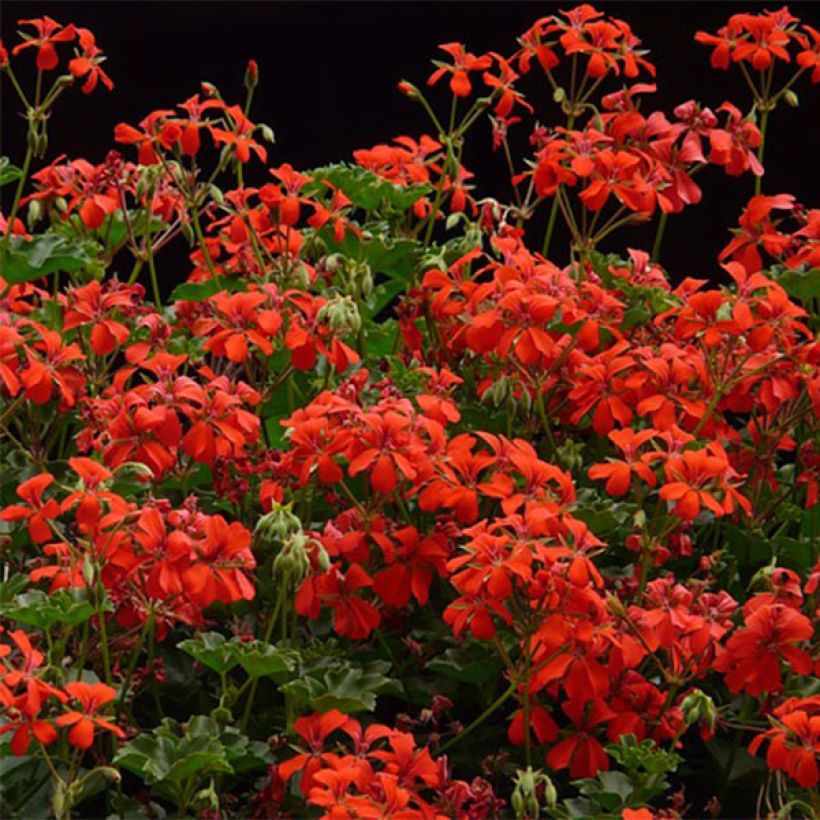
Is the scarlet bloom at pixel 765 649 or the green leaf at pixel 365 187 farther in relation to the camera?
the green leaf at pixel 365 187

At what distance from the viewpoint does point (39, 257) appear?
224cm

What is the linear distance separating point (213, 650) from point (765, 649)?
50 cm

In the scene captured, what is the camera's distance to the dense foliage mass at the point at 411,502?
1787 mm

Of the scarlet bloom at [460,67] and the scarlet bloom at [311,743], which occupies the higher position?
the scarlet bloom at [460,67]

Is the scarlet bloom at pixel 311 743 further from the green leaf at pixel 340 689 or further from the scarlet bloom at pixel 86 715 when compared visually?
the scarlet bloom at pixel 86 715

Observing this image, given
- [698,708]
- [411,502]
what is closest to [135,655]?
[411,502]

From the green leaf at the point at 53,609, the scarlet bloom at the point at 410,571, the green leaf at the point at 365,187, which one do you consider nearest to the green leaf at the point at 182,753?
the green leaf at the point at 53,609

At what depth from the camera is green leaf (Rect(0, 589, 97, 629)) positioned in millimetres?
1748

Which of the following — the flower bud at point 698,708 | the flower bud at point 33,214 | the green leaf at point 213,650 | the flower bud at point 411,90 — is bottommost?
the green leaf at point 213,650

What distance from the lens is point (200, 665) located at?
2000mm

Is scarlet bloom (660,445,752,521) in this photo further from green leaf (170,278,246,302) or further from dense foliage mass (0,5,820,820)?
green leaf (170,278,246,302)

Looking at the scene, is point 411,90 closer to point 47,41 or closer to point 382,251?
point 382,251

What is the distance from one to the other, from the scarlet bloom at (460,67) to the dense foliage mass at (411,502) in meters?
0.04

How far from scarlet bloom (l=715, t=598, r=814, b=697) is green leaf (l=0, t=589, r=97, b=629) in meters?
0.58
